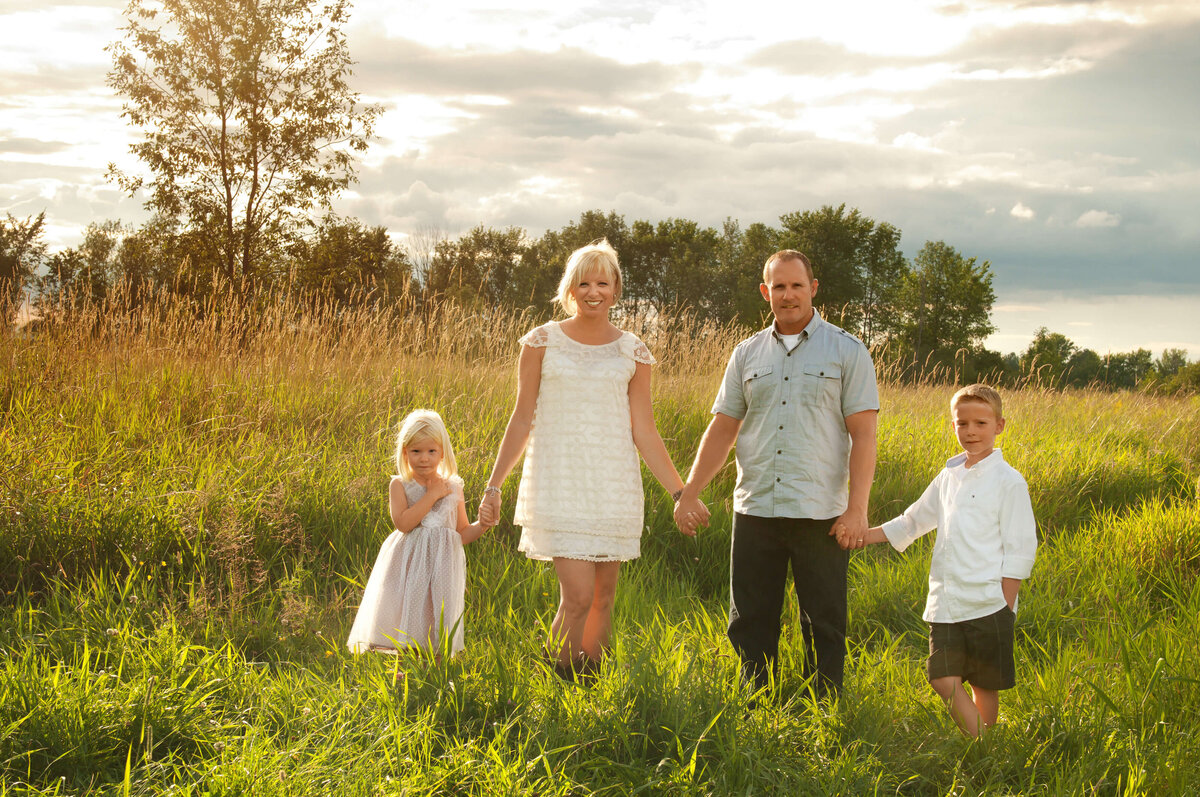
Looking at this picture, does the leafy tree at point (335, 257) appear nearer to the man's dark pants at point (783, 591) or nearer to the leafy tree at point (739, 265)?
the man's dark pants at point (783, 591)

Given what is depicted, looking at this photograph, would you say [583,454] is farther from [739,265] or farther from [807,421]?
[739,265]

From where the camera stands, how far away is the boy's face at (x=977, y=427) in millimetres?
3252

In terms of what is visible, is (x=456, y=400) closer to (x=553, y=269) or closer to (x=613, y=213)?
(x=553, y=269)

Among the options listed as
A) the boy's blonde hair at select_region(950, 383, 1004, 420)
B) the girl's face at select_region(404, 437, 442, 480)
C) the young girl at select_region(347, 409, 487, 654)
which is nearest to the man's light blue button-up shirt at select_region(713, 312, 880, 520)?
the boy's blonde hair at select_region(950, 383, 1004, 420)

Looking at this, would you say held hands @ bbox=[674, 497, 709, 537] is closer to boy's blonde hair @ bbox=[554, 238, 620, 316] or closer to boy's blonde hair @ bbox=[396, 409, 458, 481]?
boy's blonde hair @ bbox=[554, 238, 620, 316]

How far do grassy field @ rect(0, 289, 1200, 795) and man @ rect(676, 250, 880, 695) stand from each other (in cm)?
27

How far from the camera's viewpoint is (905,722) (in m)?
3.38

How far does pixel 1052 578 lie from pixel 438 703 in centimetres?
401

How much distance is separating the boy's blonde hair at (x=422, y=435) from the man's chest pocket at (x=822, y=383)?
1608 mm

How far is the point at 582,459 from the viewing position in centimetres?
371

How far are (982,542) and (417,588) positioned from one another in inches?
93.1

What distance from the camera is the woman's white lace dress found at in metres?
3.68

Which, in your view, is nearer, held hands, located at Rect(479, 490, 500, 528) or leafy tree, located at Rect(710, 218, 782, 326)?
held hands, located at Rect(479, 490, 500, 528)

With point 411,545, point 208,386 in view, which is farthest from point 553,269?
point 411,545
